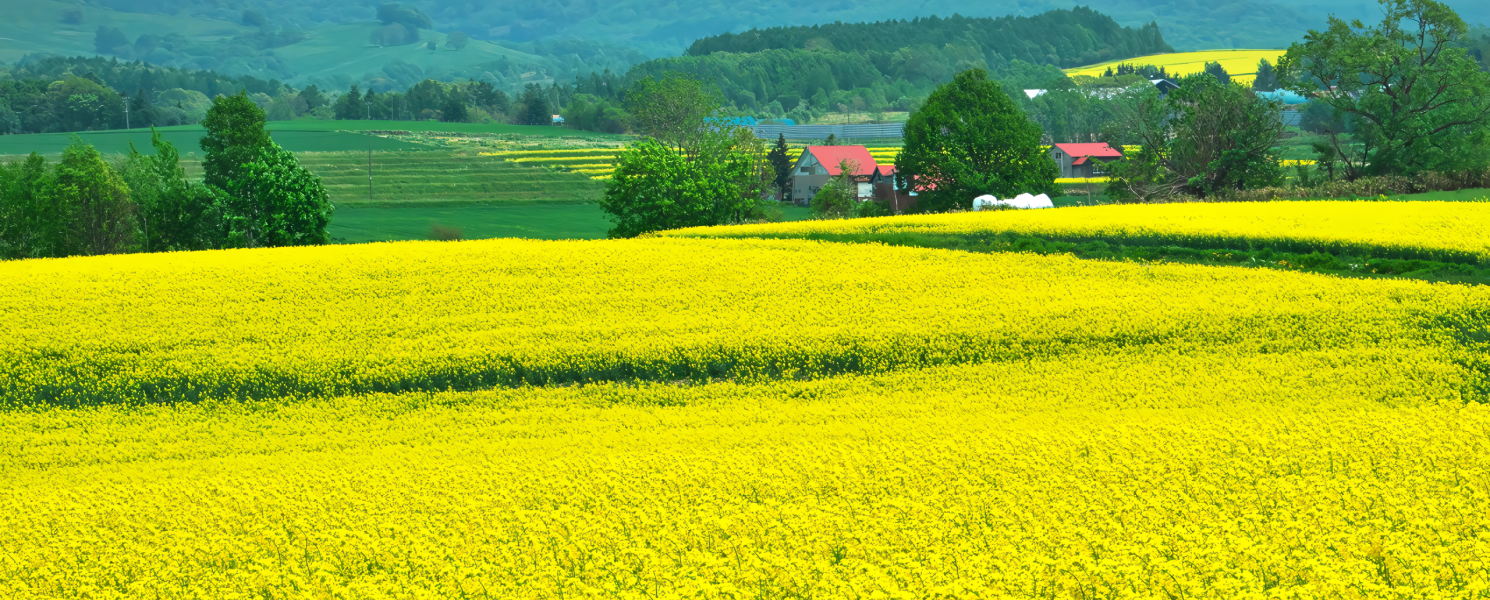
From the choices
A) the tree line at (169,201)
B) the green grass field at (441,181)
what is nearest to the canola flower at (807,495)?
the tree line at (169,201)

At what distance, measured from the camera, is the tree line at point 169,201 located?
53.2 m

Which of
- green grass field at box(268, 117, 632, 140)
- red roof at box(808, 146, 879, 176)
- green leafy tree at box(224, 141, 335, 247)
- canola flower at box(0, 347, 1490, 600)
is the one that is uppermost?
green grass field at box(268, 117, 632, 140)

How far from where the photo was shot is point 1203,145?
63.8 metres

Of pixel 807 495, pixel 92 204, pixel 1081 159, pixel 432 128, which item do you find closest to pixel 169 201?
pixel 92 204

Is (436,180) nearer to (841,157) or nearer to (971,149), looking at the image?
(841,157)

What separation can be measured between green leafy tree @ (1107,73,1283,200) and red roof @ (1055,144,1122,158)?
1814 inches

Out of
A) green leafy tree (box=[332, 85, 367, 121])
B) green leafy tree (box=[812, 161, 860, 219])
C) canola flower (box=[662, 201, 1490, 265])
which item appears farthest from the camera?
green leafy tree (box=[332, 85, 367, 121])

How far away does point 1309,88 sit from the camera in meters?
60.7

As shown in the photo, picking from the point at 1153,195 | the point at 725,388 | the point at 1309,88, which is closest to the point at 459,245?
→ the point at 725,388

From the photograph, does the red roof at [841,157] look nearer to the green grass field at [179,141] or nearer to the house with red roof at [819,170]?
the house with red roof at [819,170]

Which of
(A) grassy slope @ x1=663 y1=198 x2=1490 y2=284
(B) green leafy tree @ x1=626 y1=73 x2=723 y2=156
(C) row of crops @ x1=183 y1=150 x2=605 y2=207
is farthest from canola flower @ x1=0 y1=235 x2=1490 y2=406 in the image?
(B) green leafy tree @ x1=626 y1=73 x2=723 y2=156

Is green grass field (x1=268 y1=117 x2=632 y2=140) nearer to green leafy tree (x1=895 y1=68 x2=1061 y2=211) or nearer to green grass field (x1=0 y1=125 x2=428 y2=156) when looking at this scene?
green grass field (x1=0 y1=125 x2=428 y2=156)

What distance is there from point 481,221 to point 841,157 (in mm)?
38782

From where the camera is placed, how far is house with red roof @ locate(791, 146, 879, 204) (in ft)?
335
